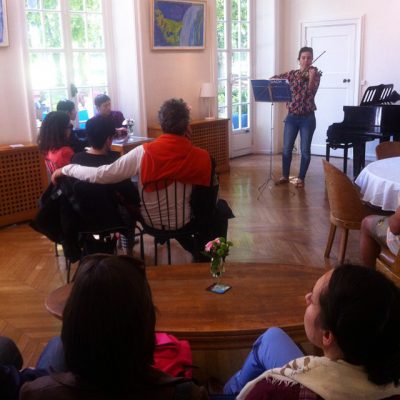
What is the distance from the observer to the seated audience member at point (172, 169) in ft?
10.2

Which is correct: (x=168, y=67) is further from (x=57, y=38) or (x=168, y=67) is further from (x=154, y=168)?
(x=154, y=168)

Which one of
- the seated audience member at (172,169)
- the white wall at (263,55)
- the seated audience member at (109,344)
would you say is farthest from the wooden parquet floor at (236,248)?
the white wall at (263,55)

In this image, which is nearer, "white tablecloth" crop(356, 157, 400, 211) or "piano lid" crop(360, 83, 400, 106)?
"white tablecloth" crop(356, 157, 400, 211)

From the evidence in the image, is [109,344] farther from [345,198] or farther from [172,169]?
[345,198]

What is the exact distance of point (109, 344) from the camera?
111cm

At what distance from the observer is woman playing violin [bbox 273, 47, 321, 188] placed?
6.14 meters

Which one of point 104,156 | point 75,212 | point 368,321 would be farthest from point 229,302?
point 104,156

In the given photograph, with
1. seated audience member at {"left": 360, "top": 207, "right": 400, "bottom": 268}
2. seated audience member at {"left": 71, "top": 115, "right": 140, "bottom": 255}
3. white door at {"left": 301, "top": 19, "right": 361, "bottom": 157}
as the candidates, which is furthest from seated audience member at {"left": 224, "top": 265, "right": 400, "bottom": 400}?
white door at {"left": 301, "top": 19, "right": 361, "bottom": 157}

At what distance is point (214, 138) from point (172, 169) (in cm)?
405

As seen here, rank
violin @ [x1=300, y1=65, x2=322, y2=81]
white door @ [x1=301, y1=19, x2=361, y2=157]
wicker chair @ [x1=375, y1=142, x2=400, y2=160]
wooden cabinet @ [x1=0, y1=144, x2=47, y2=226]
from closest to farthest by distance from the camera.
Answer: wicker chair @ [x1=375, y1=142, x2=400, y2=160] → wooden cabinet @ [x1=0, y1=144, x2=47, y2=226] → violin @ [x1=300, y1=65, x2=322, y2=81] → white door @ [x1=301, y1=19, x2=361, y2=157]

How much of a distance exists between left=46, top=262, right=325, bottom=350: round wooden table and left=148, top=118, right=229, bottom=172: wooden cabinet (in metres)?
4.32

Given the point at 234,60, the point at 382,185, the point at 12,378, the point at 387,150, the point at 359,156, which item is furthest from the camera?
the point at 234,60

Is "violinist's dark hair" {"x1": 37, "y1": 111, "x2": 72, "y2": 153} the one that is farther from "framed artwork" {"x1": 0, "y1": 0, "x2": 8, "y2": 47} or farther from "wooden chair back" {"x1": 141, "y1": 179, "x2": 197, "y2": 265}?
"framed artwork" {"x1": 0, "y1": 0, "x2": 8, "y2": 47}

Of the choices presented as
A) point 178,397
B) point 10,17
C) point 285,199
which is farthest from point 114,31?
point 178,397
